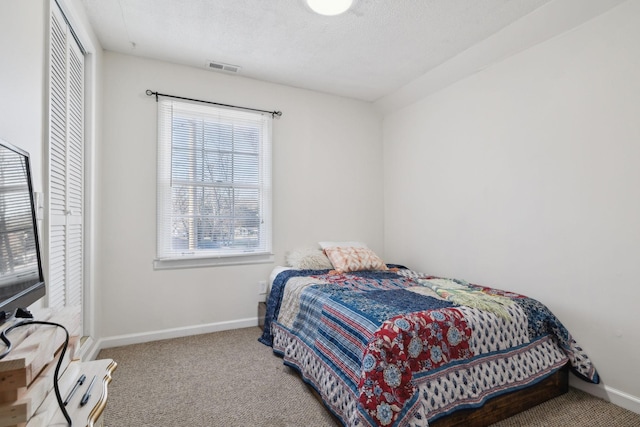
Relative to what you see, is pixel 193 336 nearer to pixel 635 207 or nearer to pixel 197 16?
pixel 197 16

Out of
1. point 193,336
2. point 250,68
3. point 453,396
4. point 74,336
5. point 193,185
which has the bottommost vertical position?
point 193,336

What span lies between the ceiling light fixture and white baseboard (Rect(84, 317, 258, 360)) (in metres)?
2.85

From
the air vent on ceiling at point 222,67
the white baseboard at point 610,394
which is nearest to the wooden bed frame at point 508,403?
the white baseboard at point 610,394

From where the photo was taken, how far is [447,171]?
10.4 feet

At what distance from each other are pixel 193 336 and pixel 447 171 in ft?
9.74

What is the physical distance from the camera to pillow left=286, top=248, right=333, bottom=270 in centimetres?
325

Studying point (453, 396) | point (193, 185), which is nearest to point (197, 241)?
point (193, 185)

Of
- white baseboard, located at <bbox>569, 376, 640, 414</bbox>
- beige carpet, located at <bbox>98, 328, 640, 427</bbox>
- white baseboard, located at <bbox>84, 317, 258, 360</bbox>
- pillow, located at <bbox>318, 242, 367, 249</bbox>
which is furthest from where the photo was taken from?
pillow, located at <bbox>318, 242, 367, 249</bbox>

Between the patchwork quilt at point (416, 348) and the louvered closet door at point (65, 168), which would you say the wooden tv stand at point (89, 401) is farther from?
the patchwork quilt at point (416, 348)

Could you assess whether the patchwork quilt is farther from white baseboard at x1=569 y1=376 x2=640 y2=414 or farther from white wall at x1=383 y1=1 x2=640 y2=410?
white wall at x1=383 y1=1 x2=640 y2=410

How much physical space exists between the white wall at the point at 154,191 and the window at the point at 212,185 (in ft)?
0.33

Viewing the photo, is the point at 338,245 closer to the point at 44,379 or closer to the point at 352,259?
the point at 352,259

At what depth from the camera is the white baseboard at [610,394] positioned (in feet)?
6.24

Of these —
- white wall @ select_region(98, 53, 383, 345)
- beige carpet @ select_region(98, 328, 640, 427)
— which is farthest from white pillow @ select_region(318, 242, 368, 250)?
beige carpet @ select_region(98, 328, 640, 427)
